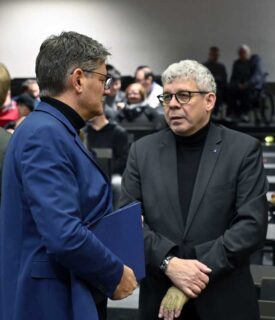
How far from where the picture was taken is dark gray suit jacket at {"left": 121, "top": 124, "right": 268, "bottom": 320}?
1934 mm

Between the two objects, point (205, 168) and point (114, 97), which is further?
point (114, 97)

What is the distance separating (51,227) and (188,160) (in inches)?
29.1

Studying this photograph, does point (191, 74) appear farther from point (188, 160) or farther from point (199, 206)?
point (199, 206)

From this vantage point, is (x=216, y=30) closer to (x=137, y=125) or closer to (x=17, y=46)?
(x=17, y=46)

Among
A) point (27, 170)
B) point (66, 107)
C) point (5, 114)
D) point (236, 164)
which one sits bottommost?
point (5, 114)

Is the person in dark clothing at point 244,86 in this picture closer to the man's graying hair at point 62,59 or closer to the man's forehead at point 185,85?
the man's forehead at point 185,85

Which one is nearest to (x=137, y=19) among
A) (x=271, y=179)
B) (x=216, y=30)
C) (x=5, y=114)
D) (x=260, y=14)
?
(x=216, y=30)

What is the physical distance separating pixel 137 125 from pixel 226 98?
462 cm

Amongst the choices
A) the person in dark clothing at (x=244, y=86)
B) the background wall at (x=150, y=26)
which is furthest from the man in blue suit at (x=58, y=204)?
the background wall at (x=150, y=26)

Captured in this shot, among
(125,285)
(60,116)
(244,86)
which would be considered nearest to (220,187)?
(125,285)

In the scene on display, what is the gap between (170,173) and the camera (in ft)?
6.73

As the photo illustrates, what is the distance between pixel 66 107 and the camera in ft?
5.29

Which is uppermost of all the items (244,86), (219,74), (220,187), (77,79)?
(77,79)

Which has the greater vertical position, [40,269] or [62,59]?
[62,59]
